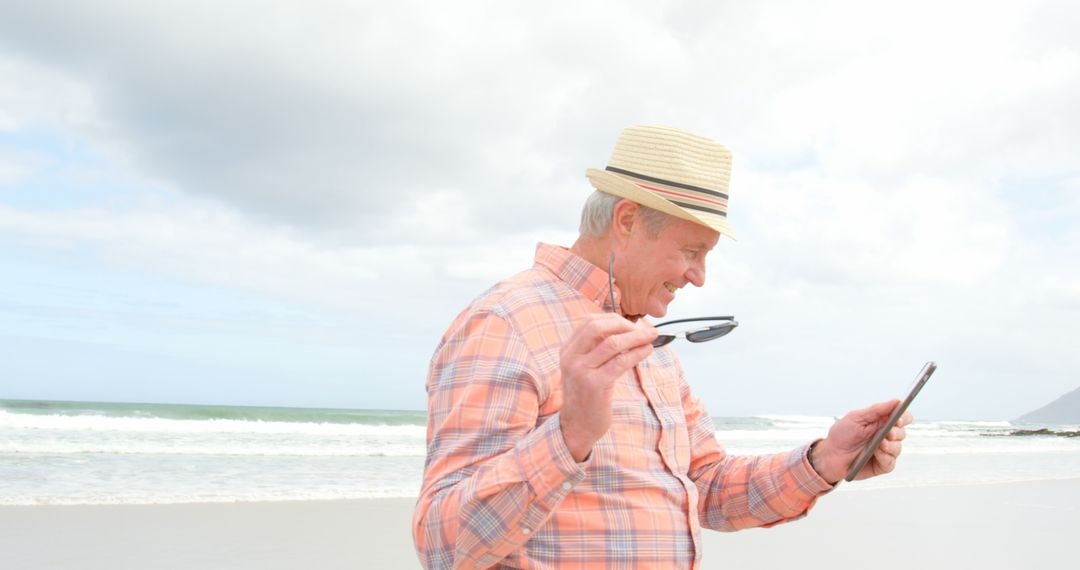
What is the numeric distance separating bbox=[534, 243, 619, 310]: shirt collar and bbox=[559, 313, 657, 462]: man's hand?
0.55m

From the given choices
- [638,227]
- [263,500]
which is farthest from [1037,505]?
[638,227]

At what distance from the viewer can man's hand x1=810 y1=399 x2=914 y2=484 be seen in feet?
6.54

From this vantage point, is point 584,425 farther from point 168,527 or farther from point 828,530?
point 828,530

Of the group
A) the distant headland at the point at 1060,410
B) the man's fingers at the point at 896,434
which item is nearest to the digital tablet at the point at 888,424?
the man's fingers at the point at 896,434

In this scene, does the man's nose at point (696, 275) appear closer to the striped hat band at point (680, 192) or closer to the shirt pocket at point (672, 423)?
the striped hat band at point (680, 192)

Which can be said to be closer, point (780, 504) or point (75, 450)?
point (780, 504)

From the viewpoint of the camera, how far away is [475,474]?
1.40 m

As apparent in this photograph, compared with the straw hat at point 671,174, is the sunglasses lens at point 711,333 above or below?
below

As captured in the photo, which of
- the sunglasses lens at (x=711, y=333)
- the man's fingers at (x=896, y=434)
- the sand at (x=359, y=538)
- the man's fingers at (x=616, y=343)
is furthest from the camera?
the sand at (x=359, y=538)

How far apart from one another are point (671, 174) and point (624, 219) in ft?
0.42

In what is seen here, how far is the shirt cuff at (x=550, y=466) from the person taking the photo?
51.0 inches

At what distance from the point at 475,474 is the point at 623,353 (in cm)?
35

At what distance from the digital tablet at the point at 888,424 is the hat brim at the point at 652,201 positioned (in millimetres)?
489

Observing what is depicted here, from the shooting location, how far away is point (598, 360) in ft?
3.96
